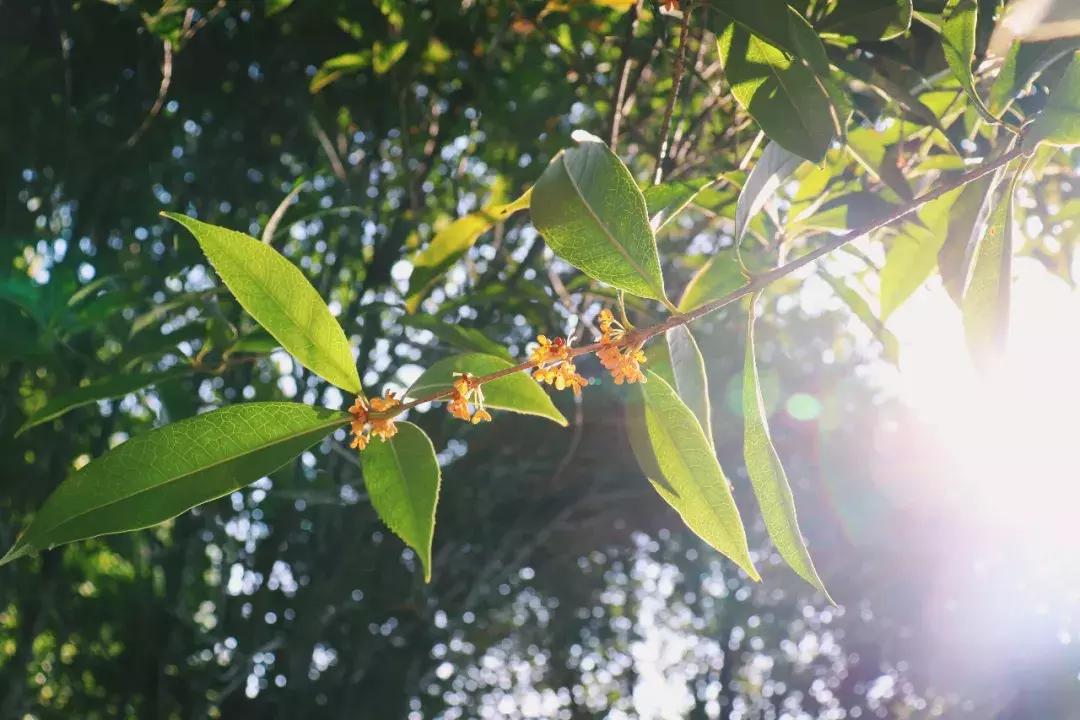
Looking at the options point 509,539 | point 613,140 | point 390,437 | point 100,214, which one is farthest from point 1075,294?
point 100,214

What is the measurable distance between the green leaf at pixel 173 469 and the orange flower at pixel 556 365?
0.12 metres

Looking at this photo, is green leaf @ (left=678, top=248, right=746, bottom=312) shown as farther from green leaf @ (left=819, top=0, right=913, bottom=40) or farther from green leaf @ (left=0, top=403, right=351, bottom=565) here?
green leaf @ (left=0, top=403, right=351, bottom=565)

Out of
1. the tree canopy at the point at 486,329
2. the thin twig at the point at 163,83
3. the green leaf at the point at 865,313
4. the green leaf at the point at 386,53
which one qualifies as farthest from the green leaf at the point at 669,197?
the thin twig at the point at 163,83

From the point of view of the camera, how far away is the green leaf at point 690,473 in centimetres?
49

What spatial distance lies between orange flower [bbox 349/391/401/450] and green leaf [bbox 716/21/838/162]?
0.98ft

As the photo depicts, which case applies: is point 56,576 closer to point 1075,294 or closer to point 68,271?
point 68,271

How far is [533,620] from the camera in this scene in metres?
3.29

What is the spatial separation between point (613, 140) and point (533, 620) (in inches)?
110

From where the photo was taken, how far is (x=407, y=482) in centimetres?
55

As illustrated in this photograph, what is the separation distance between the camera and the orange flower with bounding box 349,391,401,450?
497 millimetres

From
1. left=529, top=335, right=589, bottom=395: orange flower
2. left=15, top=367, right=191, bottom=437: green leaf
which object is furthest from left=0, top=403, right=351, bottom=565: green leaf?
left=15, top=367, right=191, bottom=437: green leaf

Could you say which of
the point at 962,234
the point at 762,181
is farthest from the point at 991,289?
the point at 762,181

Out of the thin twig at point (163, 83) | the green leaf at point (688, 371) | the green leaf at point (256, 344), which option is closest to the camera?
the green leaf at point (688, 371)

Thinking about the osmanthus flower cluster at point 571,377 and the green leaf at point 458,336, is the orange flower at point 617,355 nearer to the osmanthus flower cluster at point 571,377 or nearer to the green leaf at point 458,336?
the osmanthus flower cluster at point 571,377
